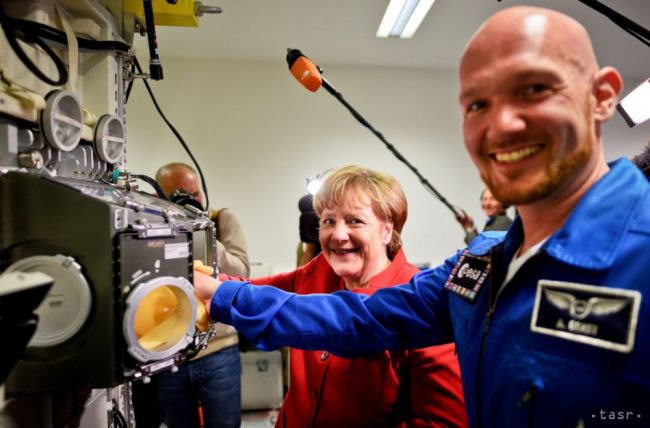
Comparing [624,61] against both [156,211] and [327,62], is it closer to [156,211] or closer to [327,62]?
[327,62]

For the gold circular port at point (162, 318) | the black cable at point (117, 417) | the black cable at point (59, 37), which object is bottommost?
the black cable at point (117, 417)

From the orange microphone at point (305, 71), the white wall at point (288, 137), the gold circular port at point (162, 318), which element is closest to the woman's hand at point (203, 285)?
the gold circular port at point (162, 318)

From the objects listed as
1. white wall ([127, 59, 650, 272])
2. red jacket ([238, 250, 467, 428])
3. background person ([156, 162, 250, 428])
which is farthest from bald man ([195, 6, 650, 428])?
white wall ([127, 59, 650, 272])

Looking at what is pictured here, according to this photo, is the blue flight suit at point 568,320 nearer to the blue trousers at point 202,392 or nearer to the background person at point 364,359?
the background person at point 364,359

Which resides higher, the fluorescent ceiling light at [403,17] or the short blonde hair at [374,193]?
the fluorescent ceiling light at [403,17]

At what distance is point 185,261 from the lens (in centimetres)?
76

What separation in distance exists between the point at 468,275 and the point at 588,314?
269 mm

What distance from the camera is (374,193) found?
1217 mm

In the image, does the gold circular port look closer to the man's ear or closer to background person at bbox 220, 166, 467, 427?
background person at bbox 220, 166, 467, 427

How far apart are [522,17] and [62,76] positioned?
0.80 m

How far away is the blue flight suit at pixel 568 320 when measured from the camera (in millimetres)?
516

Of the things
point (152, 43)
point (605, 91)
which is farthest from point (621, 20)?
point (152, 43)

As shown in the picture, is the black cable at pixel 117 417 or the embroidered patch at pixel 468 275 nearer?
the embroidered patch at pixel 468 275

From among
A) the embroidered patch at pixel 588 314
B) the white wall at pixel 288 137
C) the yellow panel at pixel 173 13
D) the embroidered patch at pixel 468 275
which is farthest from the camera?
the white wall at pixel 288 137
